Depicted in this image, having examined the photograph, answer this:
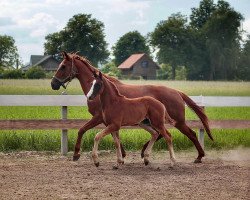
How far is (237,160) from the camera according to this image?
10141 mm

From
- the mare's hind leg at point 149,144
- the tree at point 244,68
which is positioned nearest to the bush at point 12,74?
the tree at point 244,68

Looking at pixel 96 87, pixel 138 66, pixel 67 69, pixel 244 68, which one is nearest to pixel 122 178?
pixel 96 87

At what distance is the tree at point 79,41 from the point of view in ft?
287

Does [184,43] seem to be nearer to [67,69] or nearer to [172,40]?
[172,40]

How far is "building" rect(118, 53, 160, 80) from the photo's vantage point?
9112cm

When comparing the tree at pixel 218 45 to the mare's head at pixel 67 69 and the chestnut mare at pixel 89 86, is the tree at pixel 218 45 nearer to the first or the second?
the chestnut mare at pixel 89 86

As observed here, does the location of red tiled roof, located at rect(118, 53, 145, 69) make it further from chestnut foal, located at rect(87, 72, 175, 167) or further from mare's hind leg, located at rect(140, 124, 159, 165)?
chestnut foal, located at rect(87, 72, 175, 167)

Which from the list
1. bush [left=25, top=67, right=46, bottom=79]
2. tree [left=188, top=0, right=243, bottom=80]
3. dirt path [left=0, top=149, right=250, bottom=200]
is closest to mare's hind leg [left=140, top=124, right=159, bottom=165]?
dirt path [left=0, top=149, right=250, bottom=200]

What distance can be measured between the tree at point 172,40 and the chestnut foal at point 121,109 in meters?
72.5

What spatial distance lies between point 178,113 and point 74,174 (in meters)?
2.50

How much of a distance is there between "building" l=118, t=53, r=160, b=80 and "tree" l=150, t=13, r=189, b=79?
3.29m

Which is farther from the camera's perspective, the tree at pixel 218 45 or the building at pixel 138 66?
the building at pixel 138 66

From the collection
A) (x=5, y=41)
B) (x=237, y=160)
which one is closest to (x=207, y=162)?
(x=237, y=160)

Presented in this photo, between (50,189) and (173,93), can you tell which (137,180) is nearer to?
(50,189)
